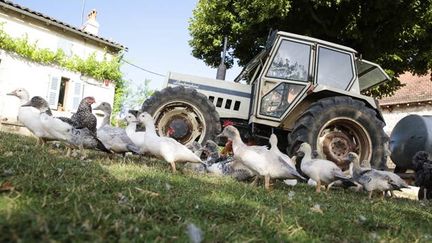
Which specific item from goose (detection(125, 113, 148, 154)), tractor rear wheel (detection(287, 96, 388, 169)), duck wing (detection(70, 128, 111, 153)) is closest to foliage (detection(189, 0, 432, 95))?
tractor rear wheel (detection(287, 96, 388, 169))

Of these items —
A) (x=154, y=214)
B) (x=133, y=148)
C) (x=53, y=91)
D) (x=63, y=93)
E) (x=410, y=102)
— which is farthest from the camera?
(x=410, y=102)

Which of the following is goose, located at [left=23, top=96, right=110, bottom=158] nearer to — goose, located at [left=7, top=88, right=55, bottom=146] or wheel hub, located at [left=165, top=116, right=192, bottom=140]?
goose, located at [left=7, top=88, right=55, bottom=146]

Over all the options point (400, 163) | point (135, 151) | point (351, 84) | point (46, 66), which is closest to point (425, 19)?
point (400, 163)

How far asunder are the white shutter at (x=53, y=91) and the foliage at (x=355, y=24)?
9.14 metres

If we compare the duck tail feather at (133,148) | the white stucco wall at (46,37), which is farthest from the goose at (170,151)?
the white stucco wall at (46,37)

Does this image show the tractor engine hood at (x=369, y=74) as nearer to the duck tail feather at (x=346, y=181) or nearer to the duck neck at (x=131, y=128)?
the duck tail feather at (x=346, y=181)

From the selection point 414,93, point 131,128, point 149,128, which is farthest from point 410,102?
point 149,128

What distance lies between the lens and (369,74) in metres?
9.35

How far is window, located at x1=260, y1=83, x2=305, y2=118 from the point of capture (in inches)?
318

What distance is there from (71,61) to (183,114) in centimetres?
1533

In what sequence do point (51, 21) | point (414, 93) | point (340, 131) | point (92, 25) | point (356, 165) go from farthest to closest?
point (414, 93), point (92, 25), point (51, 21), point (340, 131), point (356, 165)

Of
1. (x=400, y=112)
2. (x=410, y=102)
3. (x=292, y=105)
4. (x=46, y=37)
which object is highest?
(x=46, y=37)

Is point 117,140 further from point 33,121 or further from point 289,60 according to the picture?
point 289,60

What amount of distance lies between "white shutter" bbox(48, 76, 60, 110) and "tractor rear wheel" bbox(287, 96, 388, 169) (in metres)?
16.1
